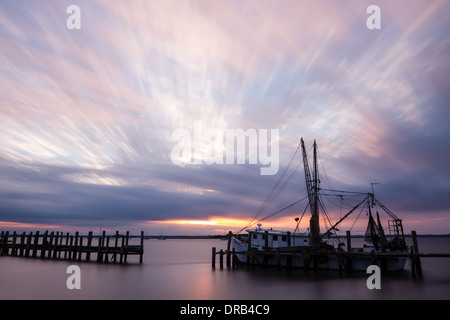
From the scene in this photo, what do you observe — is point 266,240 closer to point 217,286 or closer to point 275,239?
point 275,239

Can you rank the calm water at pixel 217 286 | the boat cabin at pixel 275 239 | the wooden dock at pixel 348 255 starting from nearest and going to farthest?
1. the calm water at pixel 217 286
2. the wooden dock at pixel 348 255
3. the boat cabin at pixel 275 239

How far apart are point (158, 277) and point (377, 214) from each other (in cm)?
2845

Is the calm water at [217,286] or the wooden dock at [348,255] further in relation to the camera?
the wooden dock at [348,255]

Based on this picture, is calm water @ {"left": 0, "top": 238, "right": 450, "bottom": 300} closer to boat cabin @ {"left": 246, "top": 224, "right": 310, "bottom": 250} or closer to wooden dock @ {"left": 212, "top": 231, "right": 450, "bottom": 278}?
wooden dock @ {"left": 212, "top": 231, "right": 450, "bottom": 278}

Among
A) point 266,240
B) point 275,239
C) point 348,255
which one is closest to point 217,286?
point 266,240

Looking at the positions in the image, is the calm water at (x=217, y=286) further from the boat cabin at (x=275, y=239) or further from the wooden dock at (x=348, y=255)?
the boat cabin at (x=275, y=239)

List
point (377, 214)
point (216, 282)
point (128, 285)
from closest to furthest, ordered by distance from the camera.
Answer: point (128, 285) → point (216, 282) → point (377, 214)

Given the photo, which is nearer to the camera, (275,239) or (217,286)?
(217,286)

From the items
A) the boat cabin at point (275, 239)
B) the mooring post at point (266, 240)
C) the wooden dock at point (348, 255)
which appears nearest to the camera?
the wooden dock at point (348, 255)

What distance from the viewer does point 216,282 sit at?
3117cm

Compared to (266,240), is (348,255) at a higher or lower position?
lower
